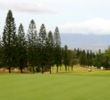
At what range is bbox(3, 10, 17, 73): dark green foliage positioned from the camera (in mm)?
74125

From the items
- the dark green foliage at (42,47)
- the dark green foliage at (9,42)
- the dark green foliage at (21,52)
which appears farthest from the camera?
the dark green foliage at (42,47)

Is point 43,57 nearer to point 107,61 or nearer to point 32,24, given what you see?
point 32,24

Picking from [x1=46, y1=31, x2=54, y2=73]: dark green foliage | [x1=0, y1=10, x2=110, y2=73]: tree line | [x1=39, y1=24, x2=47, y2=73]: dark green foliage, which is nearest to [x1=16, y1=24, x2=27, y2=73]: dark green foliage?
[x1=0, y1=10, x2=110, y2=73]: tree line

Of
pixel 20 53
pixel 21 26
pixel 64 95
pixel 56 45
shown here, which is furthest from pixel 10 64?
pixel 64 95

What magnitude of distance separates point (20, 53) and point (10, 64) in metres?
4.49

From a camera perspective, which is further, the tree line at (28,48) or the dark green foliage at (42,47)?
the dark green foliage at (42,47)

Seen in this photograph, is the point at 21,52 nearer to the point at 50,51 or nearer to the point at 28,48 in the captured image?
the point at 28,48

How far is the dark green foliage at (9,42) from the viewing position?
74.1m

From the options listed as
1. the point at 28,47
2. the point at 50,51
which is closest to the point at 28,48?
the point at 28,47

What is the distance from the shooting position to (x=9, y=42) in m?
74.9

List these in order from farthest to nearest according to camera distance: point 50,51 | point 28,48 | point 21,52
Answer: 1. point 50,51
2. point 28,48
3. point 21,52

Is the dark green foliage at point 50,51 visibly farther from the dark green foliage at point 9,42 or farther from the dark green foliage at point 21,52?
the dark green foliage at point 9,42

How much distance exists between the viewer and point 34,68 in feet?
295

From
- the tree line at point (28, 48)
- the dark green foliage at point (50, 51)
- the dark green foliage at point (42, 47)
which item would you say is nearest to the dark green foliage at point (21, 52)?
the tree line at point (28, 48)
